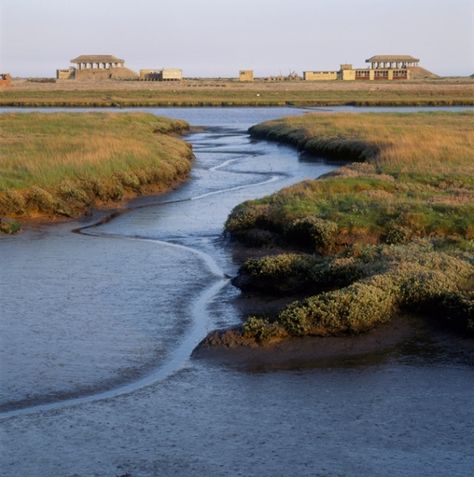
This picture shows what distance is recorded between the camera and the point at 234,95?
13150cm

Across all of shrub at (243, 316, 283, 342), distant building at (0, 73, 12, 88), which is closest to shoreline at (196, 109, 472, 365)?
shrub at (243, 316, 283, 342)

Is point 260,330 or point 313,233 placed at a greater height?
point 313,233

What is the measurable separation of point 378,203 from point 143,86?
451ft

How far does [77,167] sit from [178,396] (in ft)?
65.1

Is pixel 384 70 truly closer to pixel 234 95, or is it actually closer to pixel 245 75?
pixel 245 75

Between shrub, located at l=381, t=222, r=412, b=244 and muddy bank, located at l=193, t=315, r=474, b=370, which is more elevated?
shrub, located at l=381, t=222, r=412, b=244

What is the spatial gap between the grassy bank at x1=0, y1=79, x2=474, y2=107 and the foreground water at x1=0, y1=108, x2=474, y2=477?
293ft

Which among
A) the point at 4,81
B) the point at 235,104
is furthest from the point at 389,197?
the point at 4,81

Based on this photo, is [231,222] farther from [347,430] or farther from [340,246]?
[347,430]

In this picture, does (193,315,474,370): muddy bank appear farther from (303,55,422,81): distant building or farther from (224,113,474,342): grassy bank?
(303,55,422,81): distant building

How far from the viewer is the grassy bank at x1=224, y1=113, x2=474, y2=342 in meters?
13.9

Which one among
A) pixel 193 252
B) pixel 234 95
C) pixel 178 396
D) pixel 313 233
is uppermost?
pixel 313 233

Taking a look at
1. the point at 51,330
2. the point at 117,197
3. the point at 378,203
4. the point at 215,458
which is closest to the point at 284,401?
the point at 215,458

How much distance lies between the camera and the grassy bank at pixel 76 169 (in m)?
26.5
